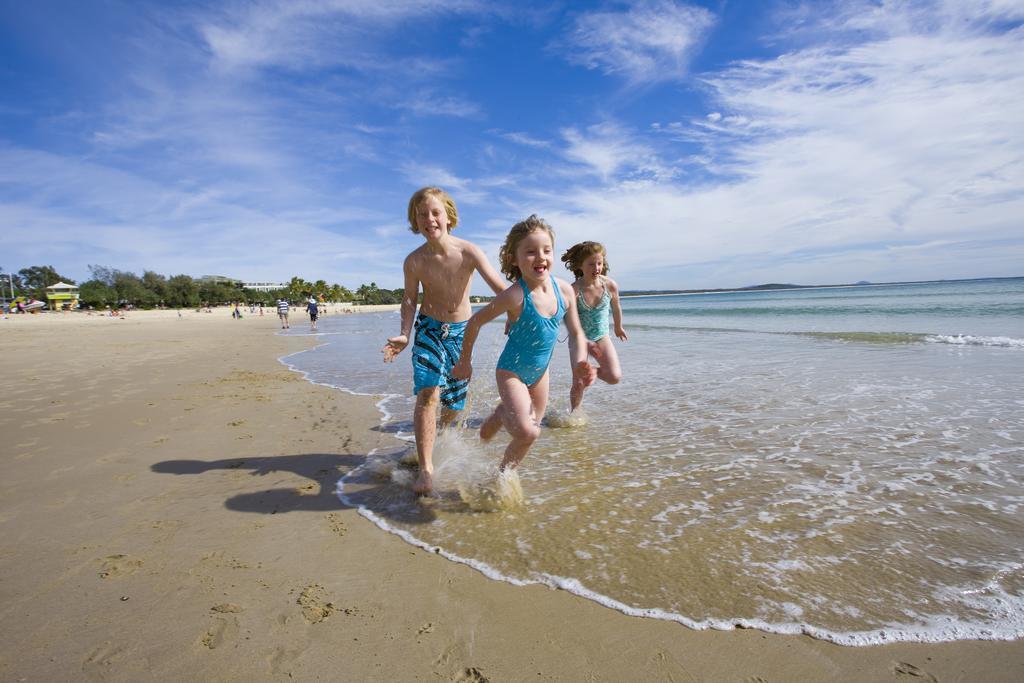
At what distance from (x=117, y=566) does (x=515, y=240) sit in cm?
316

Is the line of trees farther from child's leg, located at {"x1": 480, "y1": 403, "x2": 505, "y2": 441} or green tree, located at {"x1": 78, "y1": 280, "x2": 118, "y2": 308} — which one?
child's leg, located at {"x1": 480, "y1": 403, "x2": 505, "y2": 441}

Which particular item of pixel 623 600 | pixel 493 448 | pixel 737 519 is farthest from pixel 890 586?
pixel 493 448

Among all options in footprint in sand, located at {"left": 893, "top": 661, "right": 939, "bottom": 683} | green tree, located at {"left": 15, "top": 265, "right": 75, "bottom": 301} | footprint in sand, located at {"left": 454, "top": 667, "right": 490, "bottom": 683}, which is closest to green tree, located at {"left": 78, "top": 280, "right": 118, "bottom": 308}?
green tree, located at {"left": 15, "top": 265, "right": 75, "bottom": 301}

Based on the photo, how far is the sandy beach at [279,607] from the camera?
1945mm

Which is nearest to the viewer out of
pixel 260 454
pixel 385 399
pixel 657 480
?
pixel 657 480

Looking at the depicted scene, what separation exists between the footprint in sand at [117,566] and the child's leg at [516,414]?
7.51ft

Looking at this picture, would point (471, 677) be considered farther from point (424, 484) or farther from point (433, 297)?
point (433, 297)

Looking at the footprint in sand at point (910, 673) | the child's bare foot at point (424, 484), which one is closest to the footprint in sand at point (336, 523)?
the child's bare foot at point (424, 484)

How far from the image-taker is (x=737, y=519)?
3209mm

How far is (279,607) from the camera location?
A: 2.35m

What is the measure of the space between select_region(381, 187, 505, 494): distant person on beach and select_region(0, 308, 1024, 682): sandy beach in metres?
0.93

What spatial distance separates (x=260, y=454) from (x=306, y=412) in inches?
74.9

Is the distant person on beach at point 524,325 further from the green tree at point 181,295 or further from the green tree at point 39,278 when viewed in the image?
the green tree at point 39,278

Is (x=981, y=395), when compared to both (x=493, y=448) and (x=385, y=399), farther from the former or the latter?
(x=385, y=399)
